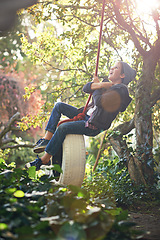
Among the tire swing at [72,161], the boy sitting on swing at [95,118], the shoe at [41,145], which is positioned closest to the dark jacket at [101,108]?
the boy sitting on swing at [95,118]

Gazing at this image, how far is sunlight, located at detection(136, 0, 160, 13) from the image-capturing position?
4.73 metres

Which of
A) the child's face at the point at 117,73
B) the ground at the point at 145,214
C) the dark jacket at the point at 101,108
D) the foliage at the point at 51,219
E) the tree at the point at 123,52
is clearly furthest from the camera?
the tree at the point at 123,52

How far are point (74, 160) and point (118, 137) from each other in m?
2.53

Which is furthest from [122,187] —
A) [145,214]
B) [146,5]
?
[146,5]

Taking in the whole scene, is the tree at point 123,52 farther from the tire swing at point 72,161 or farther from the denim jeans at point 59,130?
the tire swing at point 72,161

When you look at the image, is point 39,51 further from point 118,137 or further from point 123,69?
point 123,69

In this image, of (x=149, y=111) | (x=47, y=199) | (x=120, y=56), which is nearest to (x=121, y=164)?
(x=149, y=111)

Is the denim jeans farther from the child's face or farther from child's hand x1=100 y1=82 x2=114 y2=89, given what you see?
the child's face

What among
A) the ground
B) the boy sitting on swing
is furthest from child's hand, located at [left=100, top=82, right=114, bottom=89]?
the ground

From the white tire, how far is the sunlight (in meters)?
3.02

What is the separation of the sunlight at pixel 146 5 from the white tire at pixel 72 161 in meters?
3.02

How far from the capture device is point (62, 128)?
3.01 m

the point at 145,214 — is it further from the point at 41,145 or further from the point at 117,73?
the point at 117,73

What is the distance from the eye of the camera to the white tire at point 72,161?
2943 millimetres
